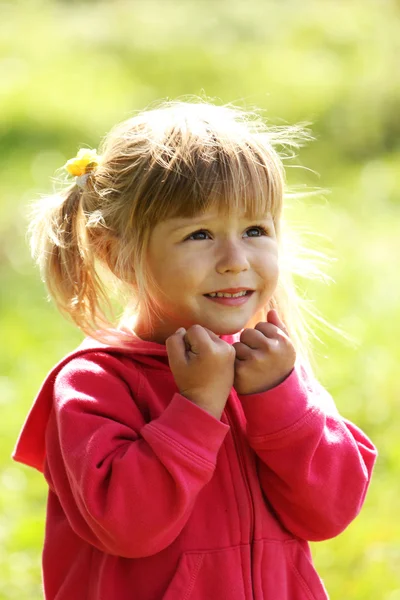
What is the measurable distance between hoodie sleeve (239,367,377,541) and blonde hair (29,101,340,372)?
352 mm

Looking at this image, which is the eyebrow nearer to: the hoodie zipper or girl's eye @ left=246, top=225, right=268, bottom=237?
girl's eye @ left=246, top=225, right=268, bottom=237

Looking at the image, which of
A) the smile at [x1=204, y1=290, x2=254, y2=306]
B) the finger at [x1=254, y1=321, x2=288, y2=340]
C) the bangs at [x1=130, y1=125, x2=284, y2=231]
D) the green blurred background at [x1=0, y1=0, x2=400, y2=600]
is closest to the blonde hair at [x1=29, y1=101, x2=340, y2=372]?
the bangs at [x1=130, y1=125, x2=284, y2=231]

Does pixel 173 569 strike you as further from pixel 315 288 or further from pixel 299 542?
pixel 315 288

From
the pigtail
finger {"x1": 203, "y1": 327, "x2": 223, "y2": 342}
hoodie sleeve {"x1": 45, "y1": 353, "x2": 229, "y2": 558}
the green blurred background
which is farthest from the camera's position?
the green blurred background

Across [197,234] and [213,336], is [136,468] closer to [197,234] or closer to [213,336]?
[213,336]

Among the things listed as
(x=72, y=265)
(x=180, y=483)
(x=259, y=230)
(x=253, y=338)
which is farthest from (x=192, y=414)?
(x=72, y=265)

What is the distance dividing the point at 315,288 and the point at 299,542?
446cm

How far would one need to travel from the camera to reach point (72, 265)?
266 cm

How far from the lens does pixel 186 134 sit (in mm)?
2465

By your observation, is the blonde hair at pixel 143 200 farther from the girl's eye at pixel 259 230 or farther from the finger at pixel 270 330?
the finger at pixel 270 330

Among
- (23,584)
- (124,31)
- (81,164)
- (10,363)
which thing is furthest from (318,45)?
(81,164)

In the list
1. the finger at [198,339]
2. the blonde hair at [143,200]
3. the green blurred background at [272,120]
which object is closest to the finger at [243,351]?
the finger at [198,339]

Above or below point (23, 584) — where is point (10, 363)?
above

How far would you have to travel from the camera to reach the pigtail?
2.64 metres
